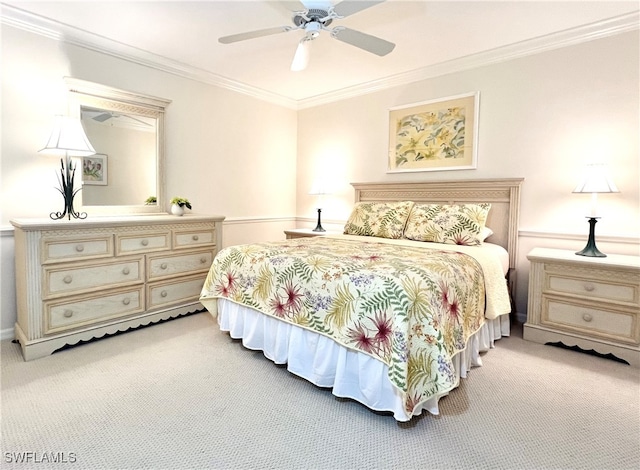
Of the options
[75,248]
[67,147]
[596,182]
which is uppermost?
[67,147]

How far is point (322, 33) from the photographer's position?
2885mm

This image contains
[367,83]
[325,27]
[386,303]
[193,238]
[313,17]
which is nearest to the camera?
[386,303]

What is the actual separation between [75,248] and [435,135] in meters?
3.54

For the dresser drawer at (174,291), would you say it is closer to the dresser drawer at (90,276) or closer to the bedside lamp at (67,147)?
the dresser drawer at (90,276)

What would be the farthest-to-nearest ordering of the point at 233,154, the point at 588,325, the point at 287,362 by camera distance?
the point at 233,154
the point at 588,325
the point at 287,362

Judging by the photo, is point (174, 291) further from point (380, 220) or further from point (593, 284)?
point (593, 284)

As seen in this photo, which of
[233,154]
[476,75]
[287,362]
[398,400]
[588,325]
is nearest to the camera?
[398,400]

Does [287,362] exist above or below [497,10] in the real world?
below

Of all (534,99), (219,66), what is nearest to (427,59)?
(534,99)

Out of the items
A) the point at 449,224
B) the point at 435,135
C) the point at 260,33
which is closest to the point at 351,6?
the point at 260,33

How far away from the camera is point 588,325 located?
250cm

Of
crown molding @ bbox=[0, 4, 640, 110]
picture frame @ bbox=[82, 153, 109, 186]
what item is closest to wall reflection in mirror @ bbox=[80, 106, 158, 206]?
picture frame @ bbox=[82, 153, 109, 186]

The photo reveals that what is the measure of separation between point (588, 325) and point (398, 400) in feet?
6.03

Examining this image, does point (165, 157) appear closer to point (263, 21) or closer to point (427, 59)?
point (263, 21)
